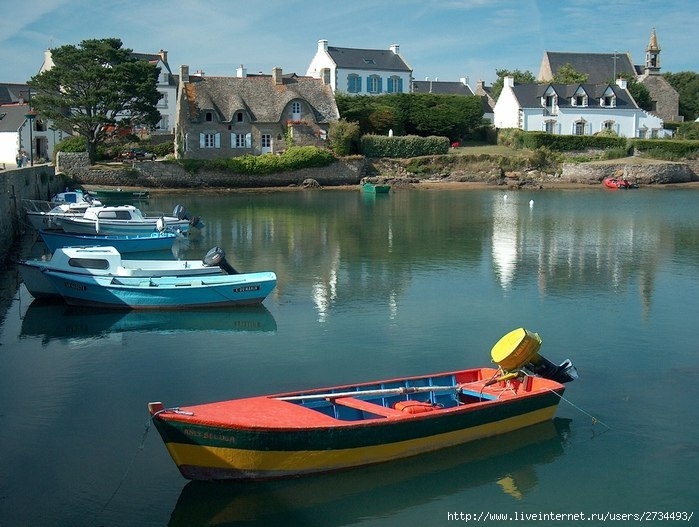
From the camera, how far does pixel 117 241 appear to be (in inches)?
1355

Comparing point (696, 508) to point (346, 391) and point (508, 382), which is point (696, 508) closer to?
point (508, 382)

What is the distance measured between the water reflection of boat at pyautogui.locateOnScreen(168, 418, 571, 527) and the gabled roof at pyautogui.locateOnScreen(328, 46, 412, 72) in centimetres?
6940

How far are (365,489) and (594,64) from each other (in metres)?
90.4

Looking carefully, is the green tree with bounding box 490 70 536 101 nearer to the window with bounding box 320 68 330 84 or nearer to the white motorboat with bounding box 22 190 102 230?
the window with bounding box 320 68 330 84

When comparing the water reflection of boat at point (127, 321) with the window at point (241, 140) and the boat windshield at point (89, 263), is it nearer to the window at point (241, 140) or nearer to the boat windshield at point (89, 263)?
the boat windshield at point (89, 263)

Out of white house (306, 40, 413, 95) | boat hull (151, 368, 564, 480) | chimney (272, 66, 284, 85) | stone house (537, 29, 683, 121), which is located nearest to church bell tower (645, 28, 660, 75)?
stone house (537, 29, 683, 121)

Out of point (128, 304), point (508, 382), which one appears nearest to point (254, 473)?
point (508, 382)

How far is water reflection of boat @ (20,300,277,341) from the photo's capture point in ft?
75.7

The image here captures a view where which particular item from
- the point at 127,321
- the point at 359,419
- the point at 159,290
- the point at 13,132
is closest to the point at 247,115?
the point at 13,132

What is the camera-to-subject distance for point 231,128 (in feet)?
226

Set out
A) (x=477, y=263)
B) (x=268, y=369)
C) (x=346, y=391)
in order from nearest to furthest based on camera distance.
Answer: (x=346, y=391), (x=268, y=369), (x=477, y=263)

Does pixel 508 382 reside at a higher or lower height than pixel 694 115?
lower

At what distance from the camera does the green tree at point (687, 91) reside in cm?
9875

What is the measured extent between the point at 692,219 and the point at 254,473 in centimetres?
4198
